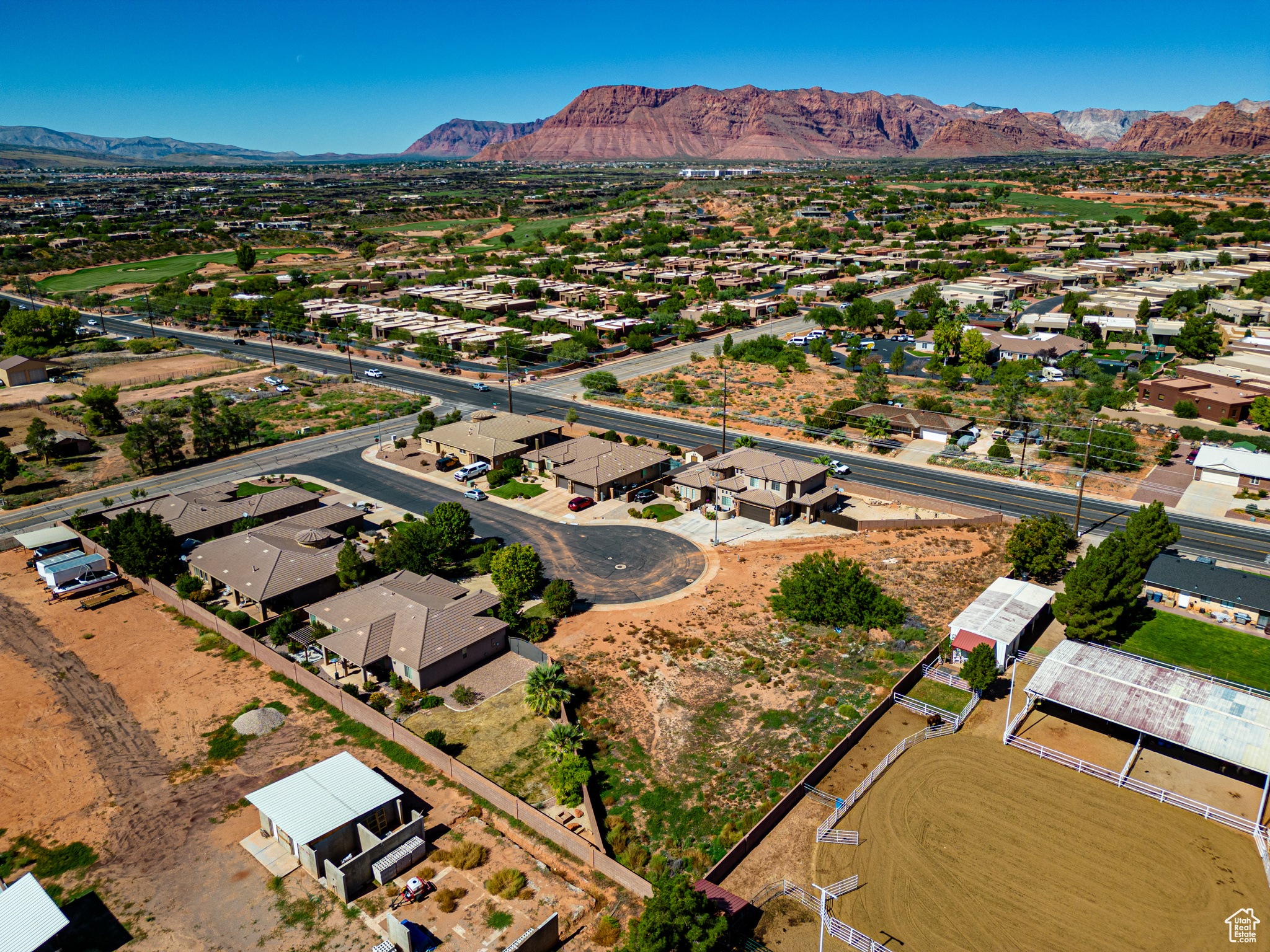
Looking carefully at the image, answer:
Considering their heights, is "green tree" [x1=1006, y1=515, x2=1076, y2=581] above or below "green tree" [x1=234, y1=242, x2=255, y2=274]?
below

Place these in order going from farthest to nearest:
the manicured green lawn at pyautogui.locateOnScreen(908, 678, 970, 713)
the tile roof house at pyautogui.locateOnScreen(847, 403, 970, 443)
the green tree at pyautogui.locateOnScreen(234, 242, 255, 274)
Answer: the green tree at pyautogui.locateOnScreen(234, 242, 255, 274) → the tile roof house at pyautogui.locateOnScreen(847, 403, 970, 443) → the manicured green lawn at pyautogui.locateOnScreen(908, 678, 970, 713)

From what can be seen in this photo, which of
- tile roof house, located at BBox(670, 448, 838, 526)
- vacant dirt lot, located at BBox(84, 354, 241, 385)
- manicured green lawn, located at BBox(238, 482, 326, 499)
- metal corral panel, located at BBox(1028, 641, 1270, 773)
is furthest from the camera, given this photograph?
vacant dirt lot, located at BBox(84, 354, 241, 385)

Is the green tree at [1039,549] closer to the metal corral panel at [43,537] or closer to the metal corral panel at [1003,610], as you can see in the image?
the metal corral panel at [1003,610]

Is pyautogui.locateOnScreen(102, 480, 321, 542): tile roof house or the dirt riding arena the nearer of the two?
the dirt riding arena

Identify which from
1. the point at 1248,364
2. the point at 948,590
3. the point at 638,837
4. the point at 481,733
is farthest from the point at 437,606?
the point at 1248,364

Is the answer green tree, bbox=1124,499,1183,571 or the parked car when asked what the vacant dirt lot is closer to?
the parked car

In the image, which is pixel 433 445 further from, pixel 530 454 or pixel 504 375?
pixel 504 375

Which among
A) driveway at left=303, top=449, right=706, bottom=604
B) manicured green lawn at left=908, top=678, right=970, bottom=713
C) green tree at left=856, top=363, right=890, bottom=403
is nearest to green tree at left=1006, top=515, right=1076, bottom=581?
manicured green lawn at left=908, top=678, right=970, bottom=713
